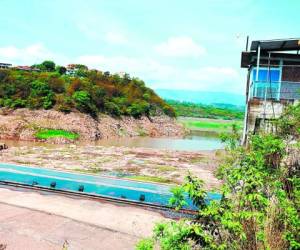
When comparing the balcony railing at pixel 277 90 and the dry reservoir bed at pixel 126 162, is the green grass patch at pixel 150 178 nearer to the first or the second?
the dry reservoir bed at pixel 126 162

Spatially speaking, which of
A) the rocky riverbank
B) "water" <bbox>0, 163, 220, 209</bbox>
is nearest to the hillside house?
"water" <bbox>0, 163, 220, 209</bbox>

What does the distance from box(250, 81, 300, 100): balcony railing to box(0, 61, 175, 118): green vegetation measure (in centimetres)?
2565

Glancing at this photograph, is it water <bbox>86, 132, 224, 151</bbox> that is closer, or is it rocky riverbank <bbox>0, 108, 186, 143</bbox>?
water <bbox>86, 132, 224, 151</bbox>

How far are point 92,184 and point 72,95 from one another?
24.9m

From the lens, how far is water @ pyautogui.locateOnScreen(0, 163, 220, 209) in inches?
481

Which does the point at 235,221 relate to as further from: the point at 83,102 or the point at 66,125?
the point at 83,102

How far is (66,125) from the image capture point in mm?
32969

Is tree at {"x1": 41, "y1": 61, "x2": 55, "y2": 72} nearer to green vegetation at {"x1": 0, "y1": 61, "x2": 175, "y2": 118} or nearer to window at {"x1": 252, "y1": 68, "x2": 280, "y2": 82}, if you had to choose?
green vegetation at {"x1": 0, "y1": 61, "x2": 175, "y2": 118}

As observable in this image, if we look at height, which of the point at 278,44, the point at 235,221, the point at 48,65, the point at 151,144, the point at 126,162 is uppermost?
the point at 48,65

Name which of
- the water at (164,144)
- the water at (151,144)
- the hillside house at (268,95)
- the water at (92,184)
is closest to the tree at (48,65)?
the water at (151,144)

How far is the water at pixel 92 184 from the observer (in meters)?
12.2

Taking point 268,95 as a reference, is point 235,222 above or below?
below

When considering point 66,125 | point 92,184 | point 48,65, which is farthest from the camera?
point 48,65

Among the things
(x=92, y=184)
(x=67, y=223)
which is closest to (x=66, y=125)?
(x=92, y=184)
